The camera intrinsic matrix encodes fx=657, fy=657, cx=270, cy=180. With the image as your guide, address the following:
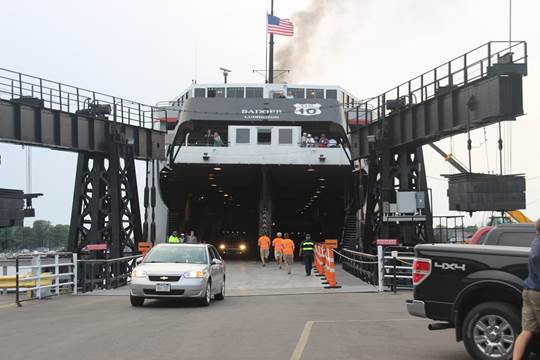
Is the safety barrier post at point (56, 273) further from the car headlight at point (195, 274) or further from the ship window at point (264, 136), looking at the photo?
the ship window at point (264, 136)

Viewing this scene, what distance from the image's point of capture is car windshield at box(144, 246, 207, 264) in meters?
15.8

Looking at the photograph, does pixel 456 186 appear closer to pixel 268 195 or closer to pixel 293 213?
pixel 268 195

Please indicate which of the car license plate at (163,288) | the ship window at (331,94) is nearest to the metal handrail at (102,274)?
the car license plate at (163,288)

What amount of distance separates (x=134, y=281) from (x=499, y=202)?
40.2 feet

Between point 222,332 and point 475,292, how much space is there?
4545 millimetres

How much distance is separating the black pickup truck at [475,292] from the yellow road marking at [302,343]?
1577 millimetres

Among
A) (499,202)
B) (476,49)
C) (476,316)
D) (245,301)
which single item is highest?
(476,49)

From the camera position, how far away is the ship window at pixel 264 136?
38.2 metres

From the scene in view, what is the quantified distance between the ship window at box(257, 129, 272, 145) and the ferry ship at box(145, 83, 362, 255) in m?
0.06

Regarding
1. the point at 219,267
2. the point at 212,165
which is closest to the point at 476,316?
the point at 219,267

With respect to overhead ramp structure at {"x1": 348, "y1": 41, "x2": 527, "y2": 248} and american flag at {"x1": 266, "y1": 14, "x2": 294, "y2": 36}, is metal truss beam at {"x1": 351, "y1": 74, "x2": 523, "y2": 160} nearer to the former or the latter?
overhead ramp structure at {"x1": 348, "y1": 41, "x2": 527, "y2": 248}

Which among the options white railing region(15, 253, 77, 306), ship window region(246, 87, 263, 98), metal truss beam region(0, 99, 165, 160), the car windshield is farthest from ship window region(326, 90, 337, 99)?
the car windshield

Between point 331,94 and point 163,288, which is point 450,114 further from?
point 331,94

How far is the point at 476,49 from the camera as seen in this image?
773 inches
